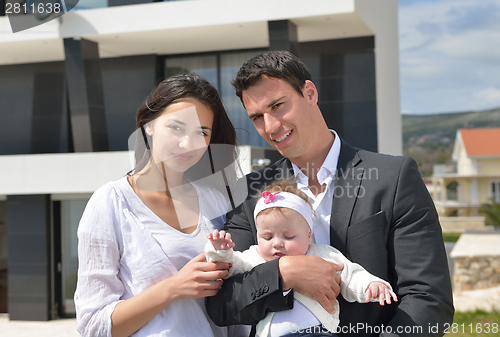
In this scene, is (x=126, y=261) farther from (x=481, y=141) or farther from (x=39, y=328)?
(x=481, y=141)

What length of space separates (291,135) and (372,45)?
7471 mm

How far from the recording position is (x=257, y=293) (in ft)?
6.26

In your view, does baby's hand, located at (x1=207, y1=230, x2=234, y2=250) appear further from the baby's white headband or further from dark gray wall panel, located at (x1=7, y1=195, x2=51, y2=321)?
dark gray wall panel, located at (x1=7, y1=195, x2=51, y2=321)

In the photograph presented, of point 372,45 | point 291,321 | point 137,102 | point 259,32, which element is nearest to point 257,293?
point 291,321

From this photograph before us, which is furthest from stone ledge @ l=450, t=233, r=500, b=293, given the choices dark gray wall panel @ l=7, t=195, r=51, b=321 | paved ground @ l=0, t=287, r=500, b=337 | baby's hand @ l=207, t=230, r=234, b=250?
baby's hand @ l=207, t=230, r=234, b=250

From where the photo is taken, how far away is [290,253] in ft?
6.59

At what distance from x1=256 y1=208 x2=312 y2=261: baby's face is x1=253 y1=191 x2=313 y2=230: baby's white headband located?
20 mm

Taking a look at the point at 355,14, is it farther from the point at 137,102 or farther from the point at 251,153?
the point at 137,102

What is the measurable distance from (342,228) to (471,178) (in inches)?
2225

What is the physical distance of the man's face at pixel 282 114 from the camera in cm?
212

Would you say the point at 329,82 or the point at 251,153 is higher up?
the point at 329,82

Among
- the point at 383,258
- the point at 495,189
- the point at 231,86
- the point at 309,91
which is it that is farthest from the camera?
the point at 495,189

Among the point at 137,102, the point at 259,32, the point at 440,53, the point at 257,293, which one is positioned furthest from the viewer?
the point at 440,53

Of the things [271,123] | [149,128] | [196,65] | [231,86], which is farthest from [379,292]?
[196,65]
